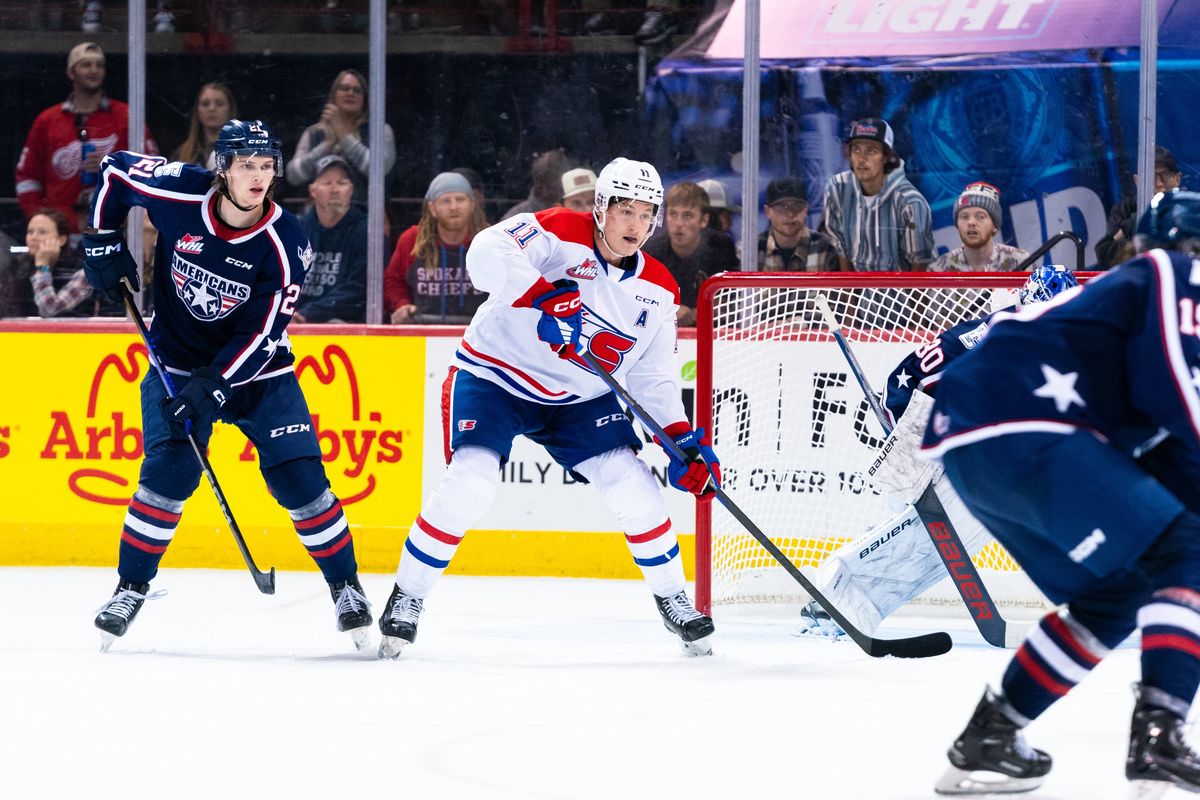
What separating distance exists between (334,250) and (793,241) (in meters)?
1.56

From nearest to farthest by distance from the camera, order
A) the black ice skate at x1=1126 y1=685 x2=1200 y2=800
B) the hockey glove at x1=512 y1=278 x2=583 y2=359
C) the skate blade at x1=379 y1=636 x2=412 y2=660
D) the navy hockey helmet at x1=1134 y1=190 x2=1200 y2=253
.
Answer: the black ice skate at x1=1126 y1=685 x2=1200 y2=800, the navy hockey helmet at x1=1134 y1=190 x2=1200 y2=253, the hockey glove at x1=512 y1=278 x2=583 y2=359, the skate blade at x1=379 y1=636 x2=412 y2=660

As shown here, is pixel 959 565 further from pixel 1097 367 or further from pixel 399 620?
pixel 1097 367

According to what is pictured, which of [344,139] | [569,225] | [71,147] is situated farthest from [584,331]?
[71,147]

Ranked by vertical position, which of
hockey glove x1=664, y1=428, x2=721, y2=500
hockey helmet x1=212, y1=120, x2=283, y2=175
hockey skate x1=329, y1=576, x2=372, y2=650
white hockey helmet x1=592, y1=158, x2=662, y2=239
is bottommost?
hockey skate x1=329, y1=576, x2=372, y2=650

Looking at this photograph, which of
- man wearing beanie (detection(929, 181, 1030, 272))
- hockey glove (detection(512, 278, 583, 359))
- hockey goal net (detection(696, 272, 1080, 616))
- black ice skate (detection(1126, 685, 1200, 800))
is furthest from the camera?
man wearing beanie (detection(929, 181, 1030, 272))

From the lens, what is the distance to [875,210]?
17.5 feet

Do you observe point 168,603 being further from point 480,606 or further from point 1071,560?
point 1071,560

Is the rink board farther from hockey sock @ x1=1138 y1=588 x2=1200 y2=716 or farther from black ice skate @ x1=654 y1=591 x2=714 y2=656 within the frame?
hockey sock @ x1=1138 y1=588 x2=1200 y2=716

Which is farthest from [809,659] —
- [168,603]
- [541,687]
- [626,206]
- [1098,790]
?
[168,603]

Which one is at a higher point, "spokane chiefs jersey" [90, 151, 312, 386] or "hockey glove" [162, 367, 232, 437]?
"spokane chiefs jersey" [90, 151, 312, 386]

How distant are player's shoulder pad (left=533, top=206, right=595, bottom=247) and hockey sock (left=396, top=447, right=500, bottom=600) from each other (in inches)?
20.7

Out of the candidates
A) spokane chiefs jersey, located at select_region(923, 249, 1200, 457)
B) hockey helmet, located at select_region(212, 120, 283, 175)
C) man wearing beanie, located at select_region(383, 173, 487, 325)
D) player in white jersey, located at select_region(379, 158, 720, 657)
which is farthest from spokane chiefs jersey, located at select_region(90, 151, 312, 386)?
spokane chiefs jersey, located at select_region(923, 249, 1200, 457)

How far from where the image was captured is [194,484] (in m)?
3.78

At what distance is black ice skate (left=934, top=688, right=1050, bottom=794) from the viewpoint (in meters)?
2.34
